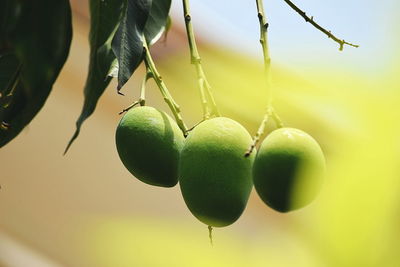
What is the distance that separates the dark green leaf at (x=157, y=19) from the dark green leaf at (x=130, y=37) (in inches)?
Result: 3.5

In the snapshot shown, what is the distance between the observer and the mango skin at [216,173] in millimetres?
563

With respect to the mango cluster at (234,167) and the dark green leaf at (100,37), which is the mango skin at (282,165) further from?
the dark green leaf at (100,37)

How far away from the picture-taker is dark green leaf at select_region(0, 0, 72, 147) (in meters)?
0.52

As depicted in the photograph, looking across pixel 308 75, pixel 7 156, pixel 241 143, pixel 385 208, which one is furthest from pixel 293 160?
pixel 7 156

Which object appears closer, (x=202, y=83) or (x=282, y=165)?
(x=282, y=165)

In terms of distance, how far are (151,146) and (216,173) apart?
0.34 ft

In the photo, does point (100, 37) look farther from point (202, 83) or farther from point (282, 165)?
point (282, 165)

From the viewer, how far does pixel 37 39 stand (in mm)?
525

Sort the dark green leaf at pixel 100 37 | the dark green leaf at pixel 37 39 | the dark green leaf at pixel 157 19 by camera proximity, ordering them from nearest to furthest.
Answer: the dark green leaf at pixel 37 39 → the dark green leaf at pixel 100 37 → the dark green leaf at pixel 157 19

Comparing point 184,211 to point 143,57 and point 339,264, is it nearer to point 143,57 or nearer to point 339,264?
point 143,57

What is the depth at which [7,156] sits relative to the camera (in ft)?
7.27

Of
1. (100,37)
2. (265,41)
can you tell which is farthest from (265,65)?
(100,37)

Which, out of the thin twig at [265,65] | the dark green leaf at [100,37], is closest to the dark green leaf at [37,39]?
the dark green leaf at [100,37]

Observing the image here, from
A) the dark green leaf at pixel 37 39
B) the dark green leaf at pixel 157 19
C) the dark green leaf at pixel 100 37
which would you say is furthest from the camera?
the dark green leaf at pixel 157 19
